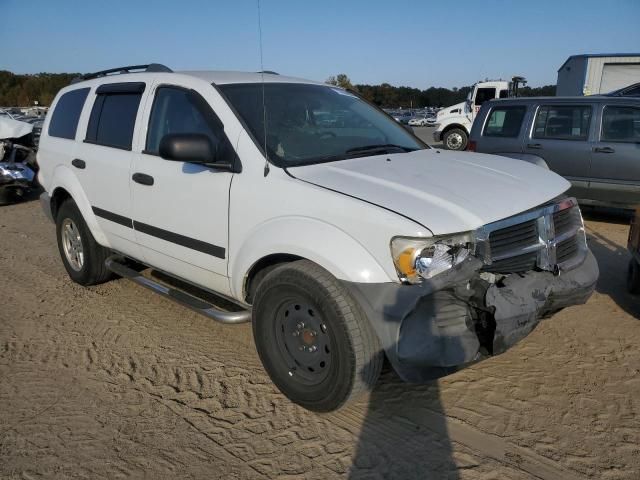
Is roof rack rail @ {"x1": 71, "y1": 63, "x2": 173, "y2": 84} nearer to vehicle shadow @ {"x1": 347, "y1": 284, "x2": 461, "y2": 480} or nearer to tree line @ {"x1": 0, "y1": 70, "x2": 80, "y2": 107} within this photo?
vehicle shadow @ {"x1": 347, "y1": 284, "x2": 461, "y2": 480}

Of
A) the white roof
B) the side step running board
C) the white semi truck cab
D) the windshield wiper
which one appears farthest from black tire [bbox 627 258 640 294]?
the white semi truck cab

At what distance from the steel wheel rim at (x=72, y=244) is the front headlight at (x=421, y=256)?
3641mm

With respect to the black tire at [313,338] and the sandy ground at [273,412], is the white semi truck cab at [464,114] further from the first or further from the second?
the black tire at [313,338]

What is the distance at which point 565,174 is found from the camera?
7754 mm

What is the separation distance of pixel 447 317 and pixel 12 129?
11.1 metres

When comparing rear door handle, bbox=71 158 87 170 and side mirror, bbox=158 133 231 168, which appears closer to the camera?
side mirror, bbox=158 133 231 168

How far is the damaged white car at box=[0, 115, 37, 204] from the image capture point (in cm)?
1041

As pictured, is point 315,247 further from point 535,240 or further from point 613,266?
point 613,266

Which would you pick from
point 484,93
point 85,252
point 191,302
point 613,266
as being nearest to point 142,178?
point 191,302

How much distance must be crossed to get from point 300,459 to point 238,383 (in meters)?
0.89

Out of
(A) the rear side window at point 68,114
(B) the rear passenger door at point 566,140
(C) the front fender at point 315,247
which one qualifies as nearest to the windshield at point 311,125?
(C) the front fender at point 315,247

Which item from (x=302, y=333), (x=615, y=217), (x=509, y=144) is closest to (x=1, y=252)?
(x=302, y=333)

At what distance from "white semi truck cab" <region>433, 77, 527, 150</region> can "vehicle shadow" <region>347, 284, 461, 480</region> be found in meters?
16.2

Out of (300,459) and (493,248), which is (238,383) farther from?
(493,248)
